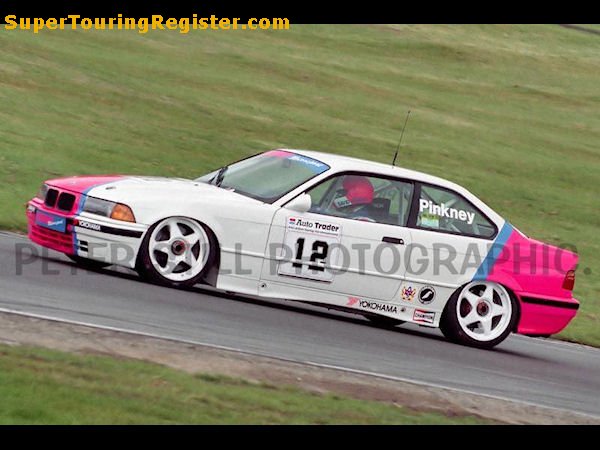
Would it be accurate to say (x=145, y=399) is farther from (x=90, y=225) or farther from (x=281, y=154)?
(x=281, y=154)

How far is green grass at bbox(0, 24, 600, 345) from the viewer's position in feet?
66.7

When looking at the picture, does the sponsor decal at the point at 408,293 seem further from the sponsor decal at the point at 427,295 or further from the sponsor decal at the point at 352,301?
the sponsor decal at the point at 352,301

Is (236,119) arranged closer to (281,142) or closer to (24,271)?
(281,142)

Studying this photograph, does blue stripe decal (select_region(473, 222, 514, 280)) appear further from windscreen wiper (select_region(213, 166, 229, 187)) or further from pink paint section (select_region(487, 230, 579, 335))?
windscreen wiper (select_region(213, 166, 229, 187))

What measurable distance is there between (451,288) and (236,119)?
51.8 feet

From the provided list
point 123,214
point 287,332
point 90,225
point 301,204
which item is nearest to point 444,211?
point 301,204

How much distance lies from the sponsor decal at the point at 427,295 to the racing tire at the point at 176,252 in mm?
2030

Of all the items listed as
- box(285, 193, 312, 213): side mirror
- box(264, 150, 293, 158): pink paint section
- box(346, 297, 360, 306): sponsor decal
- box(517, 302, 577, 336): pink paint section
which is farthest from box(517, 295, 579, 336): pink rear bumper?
box(264, 150, 293, 158): pink paint section

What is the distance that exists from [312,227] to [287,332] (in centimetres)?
116

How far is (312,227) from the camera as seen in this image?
34.9 feet

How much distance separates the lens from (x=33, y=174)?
1697 cm

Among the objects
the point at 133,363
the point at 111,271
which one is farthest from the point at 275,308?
the point at 133,363

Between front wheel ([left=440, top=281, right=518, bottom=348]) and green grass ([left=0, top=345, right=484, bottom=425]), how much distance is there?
3.29 meters

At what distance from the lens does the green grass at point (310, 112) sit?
20344mm
